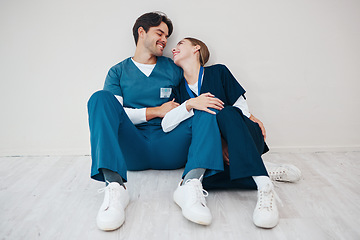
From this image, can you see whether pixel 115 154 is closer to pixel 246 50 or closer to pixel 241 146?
pixel 241 146

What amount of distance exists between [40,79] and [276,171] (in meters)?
1.76

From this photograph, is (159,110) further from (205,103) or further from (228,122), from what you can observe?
(228,122)

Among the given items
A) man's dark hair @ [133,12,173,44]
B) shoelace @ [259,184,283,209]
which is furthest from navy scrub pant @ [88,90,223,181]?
man's dark hair @ [133,12,173,44]

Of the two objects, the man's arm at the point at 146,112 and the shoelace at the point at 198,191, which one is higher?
the man's arm at the point at 146,112

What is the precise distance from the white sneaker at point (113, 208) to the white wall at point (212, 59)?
39.7 inches

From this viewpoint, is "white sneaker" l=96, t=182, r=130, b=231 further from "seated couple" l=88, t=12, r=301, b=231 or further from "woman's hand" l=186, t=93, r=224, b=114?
"woman's hand" l=186, t=93, r=224, b=114

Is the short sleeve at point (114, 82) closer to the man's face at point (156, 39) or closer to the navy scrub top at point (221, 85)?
the man's face at point (156, 39)

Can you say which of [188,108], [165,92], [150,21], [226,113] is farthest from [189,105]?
[150,21]

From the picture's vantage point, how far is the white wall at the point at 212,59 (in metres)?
2.27

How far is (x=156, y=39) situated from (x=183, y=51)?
0.63ft

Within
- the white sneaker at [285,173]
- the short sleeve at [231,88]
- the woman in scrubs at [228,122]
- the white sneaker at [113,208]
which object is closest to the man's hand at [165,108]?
the woman in scrubs at [228,122]

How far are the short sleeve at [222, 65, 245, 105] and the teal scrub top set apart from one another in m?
0.32

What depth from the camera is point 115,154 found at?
157 centimetres

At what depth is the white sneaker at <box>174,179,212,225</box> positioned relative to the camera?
1.39 metres
